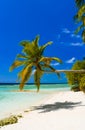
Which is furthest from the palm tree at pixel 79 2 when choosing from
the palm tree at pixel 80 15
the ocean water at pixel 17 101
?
the ocean water at pixel 17 101

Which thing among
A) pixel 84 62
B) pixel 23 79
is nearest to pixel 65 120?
pixel 23 79

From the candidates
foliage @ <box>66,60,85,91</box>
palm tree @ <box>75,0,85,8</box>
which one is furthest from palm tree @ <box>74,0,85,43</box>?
foliage @ <box>66,60,85,91</box>

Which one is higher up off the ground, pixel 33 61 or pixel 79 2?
pixel 79 2

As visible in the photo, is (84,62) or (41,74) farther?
(84,62)

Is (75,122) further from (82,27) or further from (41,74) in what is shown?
(82,27)

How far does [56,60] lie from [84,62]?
14554 mm

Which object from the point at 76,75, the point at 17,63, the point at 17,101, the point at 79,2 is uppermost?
the point at 79,2

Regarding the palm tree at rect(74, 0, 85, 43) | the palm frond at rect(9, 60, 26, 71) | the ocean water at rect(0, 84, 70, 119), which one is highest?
the palm tree at rect(74, 0, 85, 43)

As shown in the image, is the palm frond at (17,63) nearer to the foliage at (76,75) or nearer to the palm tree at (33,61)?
the palm tree at (33,61)

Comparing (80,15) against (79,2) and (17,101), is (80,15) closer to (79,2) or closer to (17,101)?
(79,2)

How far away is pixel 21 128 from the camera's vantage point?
1488 cm

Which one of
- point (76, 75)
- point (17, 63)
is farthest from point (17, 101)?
point (17, 63)

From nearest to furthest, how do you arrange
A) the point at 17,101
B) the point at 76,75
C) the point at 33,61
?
the point at 33,61
the point at 17,101
the point at 76,75

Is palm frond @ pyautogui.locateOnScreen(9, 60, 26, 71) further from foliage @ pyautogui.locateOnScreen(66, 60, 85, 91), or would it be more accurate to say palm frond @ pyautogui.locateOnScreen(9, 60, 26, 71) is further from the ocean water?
foliage @ pyautogui.locateOnScreen(66, 60, 85, 91)
